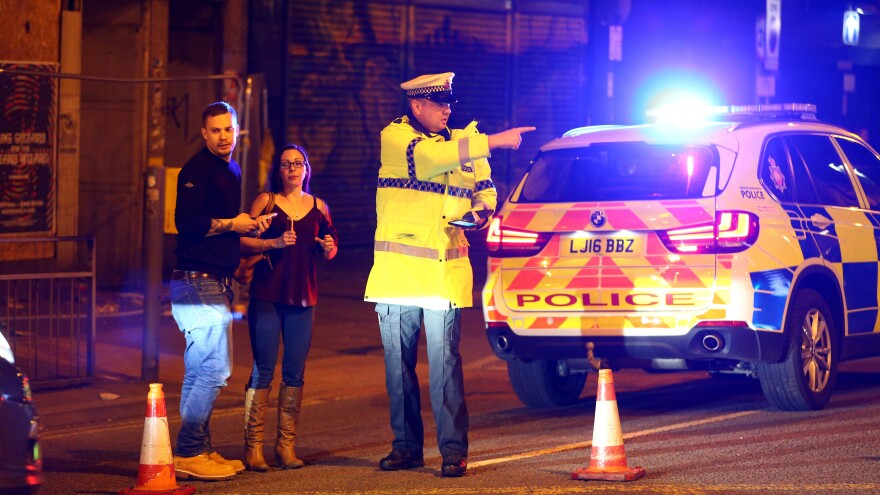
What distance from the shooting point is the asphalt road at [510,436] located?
7.29 m

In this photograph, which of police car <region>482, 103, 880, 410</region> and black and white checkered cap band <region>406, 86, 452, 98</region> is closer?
black and white checkered cap band <region>406, 86, 452, 98</region>

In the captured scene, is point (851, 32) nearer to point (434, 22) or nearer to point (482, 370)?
point (434, 22)

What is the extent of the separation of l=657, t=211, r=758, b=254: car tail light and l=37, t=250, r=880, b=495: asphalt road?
3.33ft

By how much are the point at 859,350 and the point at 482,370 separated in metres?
3.29

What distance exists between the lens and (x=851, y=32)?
2508cm

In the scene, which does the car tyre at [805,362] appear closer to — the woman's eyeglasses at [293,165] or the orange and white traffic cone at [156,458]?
the woman's eyeglasses at [293,165]

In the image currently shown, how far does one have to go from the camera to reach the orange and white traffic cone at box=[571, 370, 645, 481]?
24.0 feet

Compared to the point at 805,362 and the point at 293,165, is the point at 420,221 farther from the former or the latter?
the point at 805,362

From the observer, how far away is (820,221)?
31.4 feet

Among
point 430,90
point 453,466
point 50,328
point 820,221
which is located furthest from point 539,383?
point 50,328

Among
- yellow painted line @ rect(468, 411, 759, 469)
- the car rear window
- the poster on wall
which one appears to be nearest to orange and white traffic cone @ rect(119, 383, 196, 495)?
yellow painted line @ rect(468, 411, 759, 469)

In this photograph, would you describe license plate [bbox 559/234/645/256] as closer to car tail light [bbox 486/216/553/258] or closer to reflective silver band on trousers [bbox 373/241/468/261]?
car tail light [bbox 486/216/553/258]

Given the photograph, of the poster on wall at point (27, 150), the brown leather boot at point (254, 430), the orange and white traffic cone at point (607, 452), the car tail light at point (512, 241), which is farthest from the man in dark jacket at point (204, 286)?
the poster on wall at point (27, 150)

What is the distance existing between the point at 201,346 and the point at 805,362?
3.76 meters
